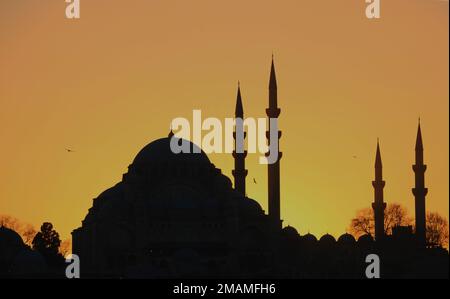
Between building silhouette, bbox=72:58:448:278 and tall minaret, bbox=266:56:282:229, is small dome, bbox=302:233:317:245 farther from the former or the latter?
tall minaret, bbox=266:56:282:229

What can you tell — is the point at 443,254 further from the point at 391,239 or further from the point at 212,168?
the point at 212,168

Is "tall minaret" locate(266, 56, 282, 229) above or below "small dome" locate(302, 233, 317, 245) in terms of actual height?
above

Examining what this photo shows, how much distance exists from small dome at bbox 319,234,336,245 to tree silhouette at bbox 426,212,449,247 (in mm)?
6320

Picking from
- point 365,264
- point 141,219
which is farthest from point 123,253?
point 365,264

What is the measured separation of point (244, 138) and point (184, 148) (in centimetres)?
562

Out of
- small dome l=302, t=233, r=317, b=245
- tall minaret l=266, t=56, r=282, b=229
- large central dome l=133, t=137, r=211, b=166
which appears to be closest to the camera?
tall minaret l=266, t=56, r=282, b=229

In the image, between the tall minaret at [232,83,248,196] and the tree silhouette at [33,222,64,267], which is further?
the tree silhouette at [33,222,64,267]

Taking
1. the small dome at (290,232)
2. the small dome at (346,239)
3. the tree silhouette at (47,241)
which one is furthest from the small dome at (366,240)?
the tree silhouette at (47,241)

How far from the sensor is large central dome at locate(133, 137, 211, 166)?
314 ft

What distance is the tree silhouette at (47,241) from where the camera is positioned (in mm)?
99875

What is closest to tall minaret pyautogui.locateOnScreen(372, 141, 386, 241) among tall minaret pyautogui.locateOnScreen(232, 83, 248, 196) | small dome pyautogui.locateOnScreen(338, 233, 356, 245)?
small dome pyautogui.locateOnScreen(338, 233, 356, 245)

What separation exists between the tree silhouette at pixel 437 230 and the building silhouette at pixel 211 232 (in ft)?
24.0
